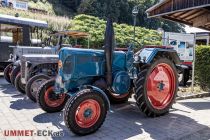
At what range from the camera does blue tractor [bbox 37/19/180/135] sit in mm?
5172

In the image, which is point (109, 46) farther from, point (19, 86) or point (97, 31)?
point (97, 31)

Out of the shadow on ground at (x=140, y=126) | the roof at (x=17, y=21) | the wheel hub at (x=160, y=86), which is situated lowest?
the shadow on ground at (x=140, y=126)

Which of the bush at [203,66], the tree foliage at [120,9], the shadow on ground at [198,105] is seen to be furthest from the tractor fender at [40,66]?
the tree foliage at [120,9]

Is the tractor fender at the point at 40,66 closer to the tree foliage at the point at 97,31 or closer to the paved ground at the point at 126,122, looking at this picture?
the paved ground at the point at 126,122

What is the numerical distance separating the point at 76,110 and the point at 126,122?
1356 mm

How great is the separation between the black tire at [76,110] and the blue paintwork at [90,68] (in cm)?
61

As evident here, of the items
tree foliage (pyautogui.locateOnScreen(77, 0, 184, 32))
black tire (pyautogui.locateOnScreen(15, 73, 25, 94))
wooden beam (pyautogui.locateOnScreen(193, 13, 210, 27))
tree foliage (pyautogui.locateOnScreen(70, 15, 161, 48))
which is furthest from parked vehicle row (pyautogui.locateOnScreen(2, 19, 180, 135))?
tree foliage (pyautogui.locateOnScreen(77, 0, 184, 32))

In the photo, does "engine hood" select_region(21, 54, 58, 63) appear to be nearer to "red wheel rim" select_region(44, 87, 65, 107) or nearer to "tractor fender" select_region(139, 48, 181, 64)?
"red wheel rim" select_region(44, 87, 65, 107)

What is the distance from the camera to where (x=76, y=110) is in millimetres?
5027

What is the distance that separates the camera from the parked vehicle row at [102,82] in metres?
5.19

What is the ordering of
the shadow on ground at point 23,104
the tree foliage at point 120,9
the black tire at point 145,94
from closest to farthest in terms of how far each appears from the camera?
the black tire at point 145,94
the shadow on ground at point 23,104
the tree foliage at point 120,9

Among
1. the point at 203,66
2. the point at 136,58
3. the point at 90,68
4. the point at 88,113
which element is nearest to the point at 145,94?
the point at 136,58

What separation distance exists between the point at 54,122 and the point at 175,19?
5383 mm

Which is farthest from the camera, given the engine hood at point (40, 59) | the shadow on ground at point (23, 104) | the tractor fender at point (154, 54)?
the engine hood at point (40, 59)
